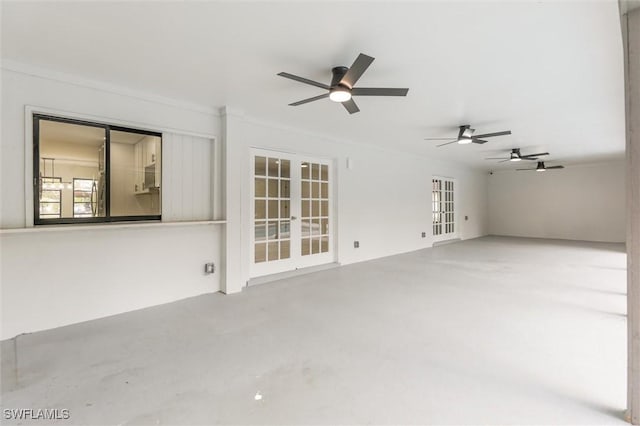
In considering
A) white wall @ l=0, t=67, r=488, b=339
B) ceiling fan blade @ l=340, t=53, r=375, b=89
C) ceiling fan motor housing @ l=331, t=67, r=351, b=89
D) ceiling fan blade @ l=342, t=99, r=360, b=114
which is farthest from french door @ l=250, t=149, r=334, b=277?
ceiling fan blade @ l=340, t=53, r=375, b=89

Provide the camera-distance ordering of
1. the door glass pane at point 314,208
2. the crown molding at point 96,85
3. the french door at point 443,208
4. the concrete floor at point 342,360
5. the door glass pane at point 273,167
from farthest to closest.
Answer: the french door at point 443,208 → the door glass pane at point 314,208 → the door glass pane at point 273,167 → the crown molding at point 96,85 → the concrete floor at point 342,360

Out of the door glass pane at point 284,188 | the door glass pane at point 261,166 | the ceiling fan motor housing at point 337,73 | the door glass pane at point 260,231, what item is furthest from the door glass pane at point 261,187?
the ceiling fan motor housing at point 337,73

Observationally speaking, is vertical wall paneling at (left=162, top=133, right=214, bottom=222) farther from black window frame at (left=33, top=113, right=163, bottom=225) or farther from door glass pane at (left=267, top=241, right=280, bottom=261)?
door glass pane at (left=267, top=241, right=280, bottom=261)

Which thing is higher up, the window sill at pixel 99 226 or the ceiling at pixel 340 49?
the ceiling at pixel 340 49

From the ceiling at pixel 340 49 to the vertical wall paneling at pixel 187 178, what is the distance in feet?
1.78

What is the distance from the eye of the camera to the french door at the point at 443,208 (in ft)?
26.8

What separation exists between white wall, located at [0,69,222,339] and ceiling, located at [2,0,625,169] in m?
0.24

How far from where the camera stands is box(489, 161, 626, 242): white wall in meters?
8.62

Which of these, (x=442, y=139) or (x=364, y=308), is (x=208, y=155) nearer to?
(x=364, y=308)

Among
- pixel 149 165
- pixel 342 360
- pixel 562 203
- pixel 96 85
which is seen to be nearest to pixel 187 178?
pixel 149 165

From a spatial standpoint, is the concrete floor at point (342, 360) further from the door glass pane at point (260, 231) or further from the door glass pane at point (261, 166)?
the door glass pane at point (261, 166)

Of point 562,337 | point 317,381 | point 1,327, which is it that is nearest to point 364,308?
point 317,381

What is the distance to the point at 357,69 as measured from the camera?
232 centimetres

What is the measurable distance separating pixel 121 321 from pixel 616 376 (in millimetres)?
4135
